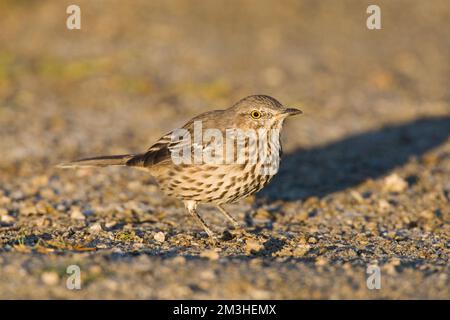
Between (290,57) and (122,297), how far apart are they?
10.2 metres

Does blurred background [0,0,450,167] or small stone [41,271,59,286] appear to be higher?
blurred background [0,0,450,167]

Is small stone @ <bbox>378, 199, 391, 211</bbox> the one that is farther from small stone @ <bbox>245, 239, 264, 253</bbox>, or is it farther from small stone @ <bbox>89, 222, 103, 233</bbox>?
small stone @ <bbox>89, 222, 103, 233</bbox>

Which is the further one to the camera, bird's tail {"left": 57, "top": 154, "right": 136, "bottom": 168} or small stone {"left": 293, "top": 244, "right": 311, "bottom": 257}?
bird's tail {"left": 57, "top": 154, "right": 136, "bottom": 168}

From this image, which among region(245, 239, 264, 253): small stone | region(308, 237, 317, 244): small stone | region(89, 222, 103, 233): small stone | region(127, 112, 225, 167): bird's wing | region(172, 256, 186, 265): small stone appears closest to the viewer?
region(172, 256, 186, 265): small stone

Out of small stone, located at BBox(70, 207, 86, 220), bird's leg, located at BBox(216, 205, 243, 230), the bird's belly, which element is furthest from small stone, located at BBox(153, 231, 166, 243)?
small stone, located at BBox(70, 207, 86, 220)

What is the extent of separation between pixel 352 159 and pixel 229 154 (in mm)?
3911

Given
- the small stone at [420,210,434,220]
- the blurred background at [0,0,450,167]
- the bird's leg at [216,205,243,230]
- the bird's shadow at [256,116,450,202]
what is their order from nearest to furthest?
the bird's leg at [216,205,243,230] < the small stone at [420,210,434,220] < the bird's shadow at [256,116,450,202] < the blurred background at [0,0,450,167]

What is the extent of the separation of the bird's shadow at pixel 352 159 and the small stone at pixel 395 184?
445 millimetres

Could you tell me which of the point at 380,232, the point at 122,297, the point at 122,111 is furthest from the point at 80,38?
the point at 122,297

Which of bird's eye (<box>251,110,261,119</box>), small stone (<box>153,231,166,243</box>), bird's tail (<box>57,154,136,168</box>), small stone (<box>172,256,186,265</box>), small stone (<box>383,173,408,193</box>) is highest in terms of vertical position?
bird's eye (<box>251,110,261,119</box>)

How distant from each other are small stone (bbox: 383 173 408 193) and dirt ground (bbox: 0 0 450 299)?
0.10ft

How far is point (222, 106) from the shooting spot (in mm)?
12266

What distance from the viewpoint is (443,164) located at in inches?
396

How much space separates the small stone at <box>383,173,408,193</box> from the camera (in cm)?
904
